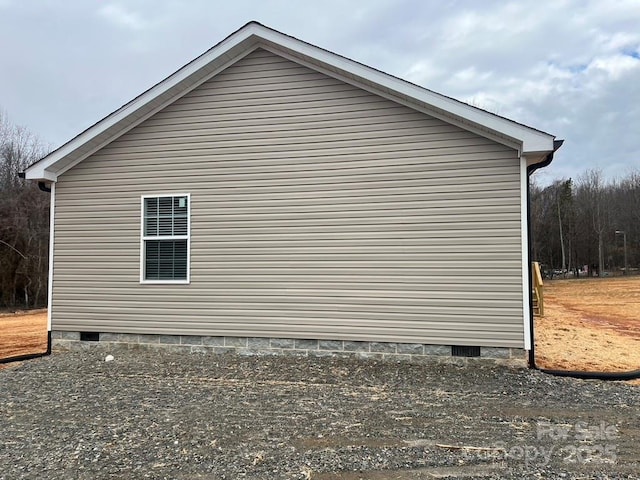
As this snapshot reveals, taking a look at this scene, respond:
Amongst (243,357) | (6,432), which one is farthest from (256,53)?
(6,432)

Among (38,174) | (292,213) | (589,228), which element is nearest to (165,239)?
(292,213)

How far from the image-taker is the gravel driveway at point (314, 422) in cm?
322

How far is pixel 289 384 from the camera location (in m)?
5.45

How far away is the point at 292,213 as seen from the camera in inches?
265

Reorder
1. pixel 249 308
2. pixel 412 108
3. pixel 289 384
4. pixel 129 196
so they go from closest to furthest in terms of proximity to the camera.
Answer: pixel 289 384
pixel 412 108
pixel 249 308
pixel 129 196

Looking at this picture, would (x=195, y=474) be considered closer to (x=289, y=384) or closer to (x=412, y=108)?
(x=289, y=384)

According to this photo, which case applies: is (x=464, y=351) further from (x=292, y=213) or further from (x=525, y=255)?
(x=292, y=213)

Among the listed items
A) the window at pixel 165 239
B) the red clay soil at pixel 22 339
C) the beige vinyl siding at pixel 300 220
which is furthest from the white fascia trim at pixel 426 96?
the red clay soil at pixel 22 339

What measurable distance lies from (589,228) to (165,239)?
3973 centimetres

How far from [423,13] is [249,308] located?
911 cm

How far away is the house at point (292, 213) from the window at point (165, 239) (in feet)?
0.08

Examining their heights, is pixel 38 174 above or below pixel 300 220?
above

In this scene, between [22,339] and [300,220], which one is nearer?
[300,220]

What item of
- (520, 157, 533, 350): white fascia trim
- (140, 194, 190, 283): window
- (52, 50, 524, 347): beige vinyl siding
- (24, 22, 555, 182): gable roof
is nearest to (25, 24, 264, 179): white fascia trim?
(24, 22, 555, 182): gable roof
